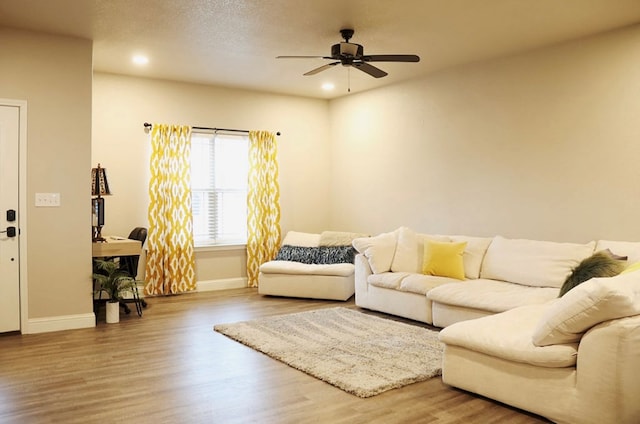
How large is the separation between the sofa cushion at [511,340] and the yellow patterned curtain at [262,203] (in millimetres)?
4292

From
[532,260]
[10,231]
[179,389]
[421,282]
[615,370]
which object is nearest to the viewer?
[615,370]

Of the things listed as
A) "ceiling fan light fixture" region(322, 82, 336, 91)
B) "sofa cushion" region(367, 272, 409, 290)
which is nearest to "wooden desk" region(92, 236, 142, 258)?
"sofa cushion" region(367, 272, 409, 290)

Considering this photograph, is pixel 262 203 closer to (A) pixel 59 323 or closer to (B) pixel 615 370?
(A) pixel 59 323

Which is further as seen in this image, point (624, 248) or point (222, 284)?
point (222, 284)

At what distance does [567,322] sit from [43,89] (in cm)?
464

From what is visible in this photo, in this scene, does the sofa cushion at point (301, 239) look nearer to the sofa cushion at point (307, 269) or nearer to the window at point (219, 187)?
the sofa cushion at point (307, 269)

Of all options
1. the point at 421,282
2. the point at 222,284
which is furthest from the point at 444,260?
the point at 222,284

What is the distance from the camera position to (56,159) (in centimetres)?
486

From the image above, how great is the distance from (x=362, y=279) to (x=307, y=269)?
835mm

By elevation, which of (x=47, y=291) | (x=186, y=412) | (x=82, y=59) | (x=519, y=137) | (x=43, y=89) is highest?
(x=82, y=59)

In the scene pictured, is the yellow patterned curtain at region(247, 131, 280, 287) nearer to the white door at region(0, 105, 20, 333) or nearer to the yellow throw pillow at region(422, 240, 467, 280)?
the yellow throw pillow at region(422, 240, 467, 280)

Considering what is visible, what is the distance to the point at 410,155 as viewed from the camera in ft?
21.9

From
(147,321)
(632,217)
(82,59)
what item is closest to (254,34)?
(82,59)

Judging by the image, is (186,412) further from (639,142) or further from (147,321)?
(639,142)
